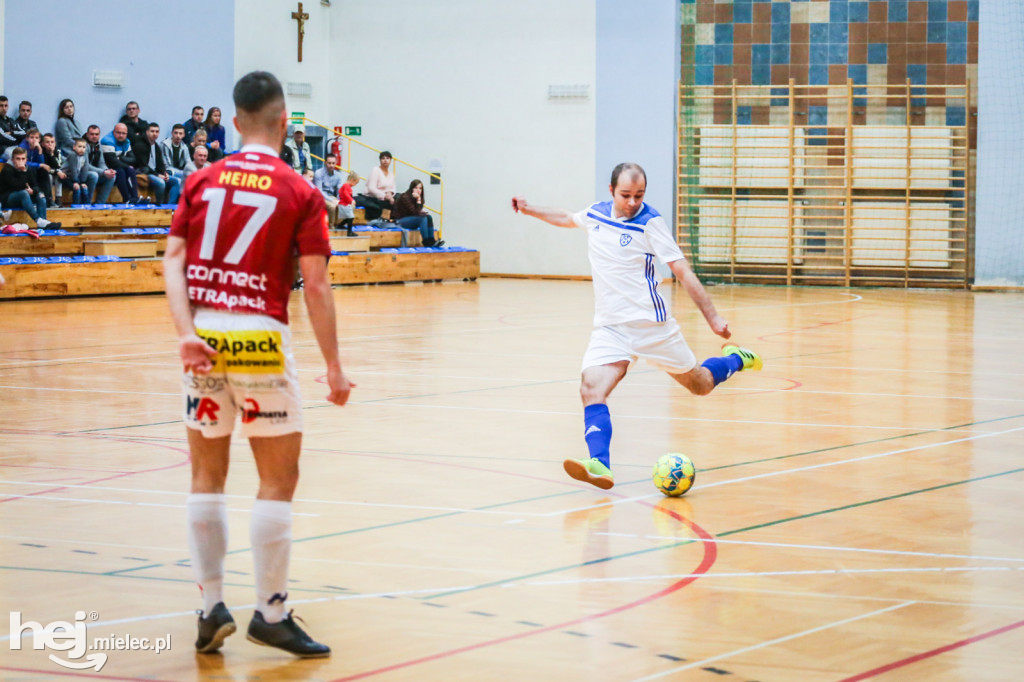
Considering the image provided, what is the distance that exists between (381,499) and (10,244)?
14.3 metres

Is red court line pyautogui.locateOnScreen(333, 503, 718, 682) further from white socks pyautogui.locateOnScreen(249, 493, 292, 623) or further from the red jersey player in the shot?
white socks pyautogui.locateOnScreen(249, 493, 292, 623)

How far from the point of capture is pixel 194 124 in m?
22.0

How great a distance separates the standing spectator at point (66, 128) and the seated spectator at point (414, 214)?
642cm

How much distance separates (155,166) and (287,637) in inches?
746

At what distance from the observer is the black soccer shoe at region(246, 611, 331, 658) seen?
3516 mm

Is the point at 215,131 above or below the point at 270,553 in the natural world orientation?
above

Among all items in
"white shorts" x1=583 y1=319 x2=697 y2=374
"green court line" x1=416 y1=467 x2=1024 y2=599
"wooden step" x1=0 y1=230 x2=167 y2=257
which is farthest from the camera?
"wooden step" x1=0 y1=230 x2=167 y2=257

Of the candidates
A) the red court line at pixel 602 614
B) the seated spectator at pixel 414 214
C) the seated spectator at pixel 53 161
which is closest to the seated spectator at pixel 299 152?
the seated spectator at pixel 414 214

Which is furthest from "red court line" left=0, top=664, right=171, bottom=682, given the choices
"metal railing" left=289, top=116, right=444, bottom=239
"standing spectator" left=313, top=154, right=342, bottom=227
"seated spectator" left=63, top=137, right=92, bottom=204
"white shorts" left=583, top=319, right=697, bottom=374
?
"metal railing" left=289, top=116, right=444, bottom=239

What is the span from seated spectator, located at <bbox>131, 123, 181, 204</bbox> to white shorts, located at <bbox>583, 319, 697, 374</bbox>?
1586cm

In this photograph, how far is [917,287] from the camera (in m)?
23.8

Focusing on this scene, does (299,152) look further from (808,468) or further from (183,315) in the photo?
(183,315)

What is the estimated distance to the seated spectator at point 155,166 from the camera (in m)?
21.0

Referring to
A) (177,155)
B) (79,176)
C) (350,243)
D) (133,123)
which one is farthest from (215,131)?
(350,243)
